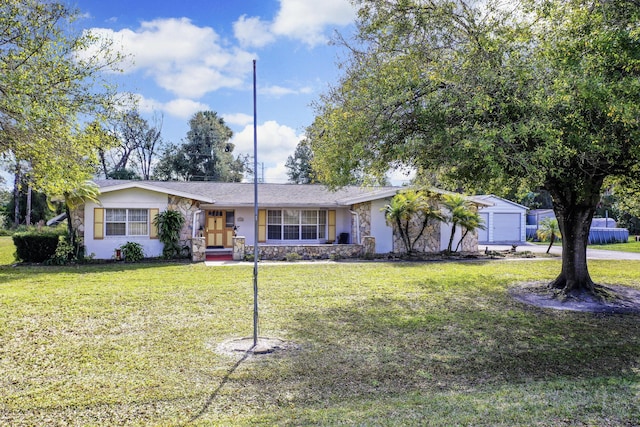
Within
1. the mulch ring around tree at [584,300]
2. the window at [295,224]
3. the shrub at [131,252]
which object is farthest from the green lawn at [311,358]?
the window at [295,224]

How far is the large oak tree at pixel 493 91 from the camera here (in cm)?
662

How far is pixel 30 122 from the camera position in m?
7.04

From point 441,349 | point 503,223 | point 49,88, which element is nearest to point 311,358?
point 441,349

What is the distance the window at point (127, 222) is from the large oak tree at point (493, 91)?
10300 millimetres

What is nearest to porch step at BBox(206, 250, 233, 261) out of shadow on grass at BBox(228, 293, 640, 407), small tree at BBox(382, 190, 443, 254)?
small tree at BBox(382, 190, 443, 254)

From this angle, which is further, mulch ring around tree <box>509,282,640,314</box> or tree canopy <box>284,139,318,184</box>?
tree canopy <box>284,139,318,184</box>

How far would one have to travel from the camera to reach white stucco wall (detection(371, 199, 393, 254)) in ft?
66.1

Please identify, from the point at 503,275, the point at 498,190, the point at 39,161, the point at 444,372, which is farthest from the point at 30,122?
the point at 503,275

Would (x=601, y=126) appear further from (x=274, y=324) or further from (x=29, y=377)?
(x=29, y=377)

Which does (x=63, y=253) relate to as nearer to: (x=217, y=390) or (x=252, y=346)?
(x=252, y=346)

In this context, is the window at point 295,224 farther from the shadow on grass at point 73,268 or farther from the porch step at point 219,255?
the shadow on grass at point 73,268

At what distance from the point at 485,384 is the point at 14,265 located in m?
16.3

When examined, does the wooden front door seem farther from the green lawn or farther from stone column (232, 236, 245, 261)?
the green lawn

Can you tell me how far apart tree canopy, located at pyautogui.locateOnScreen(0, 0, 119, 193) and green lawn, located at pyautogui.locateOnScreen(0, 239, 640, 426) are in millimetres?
2945
